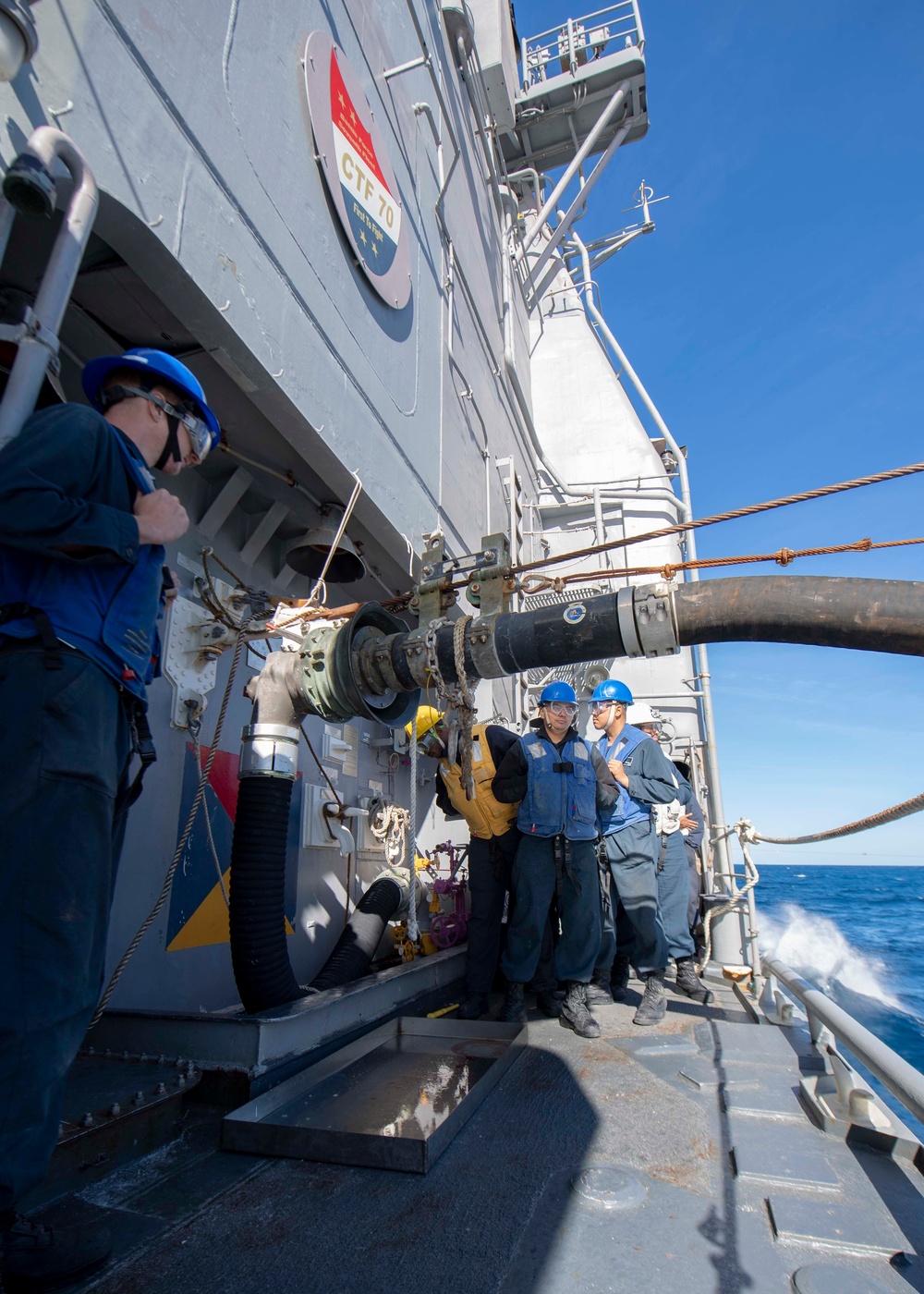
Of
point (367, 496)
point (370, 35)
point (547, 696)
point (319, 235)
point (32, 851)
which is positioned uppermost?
point (370, 35)

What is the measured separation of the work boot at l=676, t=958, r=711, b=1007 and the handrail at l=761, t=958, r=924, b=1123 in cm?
113

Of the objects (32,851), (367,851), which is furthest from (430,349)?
(32,851)

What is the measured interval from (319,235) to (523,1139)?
3.76 meters

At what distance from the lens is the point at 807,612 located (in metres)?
1.94

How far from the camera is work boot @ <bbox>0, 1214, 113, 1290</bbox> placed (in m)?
1.21

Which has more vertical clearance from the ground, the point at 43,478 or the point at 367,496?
the point at 367,496

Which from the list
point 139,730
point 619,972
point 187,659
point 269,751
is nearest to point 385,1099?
point 269,751

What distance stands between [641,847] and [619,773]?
406 millimetres

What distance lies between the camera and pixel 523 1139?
1905 millimetres

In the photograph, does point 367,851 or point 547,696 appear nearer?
point 547,696

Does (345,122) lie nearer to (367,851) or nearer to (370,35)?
(370,35)

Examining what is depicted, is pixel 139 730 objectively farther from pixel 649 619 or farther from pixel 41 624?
pixel 649 619

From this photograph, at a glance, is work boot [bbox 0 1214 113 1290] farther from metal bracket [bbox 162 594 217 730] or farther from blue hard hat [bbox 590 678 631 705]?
blue hard hat [bbox 590 678 631 705]

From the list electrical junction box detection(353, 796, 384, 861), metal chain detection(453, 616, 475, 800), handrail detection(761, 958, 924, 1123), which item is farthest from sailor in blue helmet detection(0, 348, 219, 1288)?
electrical junction box detection(353, 796, 384, 861)
